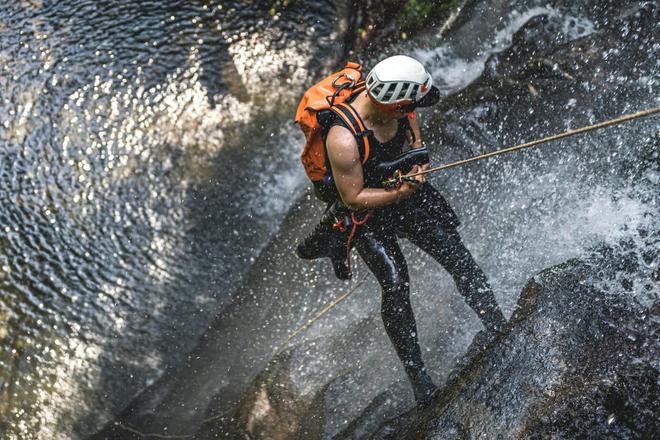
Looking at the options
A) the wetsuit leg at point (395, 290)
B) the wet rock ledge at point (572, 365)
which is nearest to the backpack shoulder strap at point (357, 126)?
the wetsuit leg at point (395, 290)

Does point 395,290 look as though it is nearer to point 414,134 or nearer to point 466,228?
point 414,134

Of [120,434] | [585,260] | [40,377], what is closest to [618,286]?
[585,260]

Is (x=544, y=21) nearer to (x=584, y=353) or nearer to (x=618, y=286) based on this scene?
(x=618, y=286)

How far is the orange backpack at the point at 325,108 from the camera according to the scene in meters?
3.38

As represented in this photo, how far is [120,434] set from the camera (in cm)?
545

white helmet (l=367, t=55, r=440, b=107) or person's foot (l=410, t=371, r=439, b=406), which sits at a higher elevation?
white helmet (l=367, t=55, r=440, b=107)

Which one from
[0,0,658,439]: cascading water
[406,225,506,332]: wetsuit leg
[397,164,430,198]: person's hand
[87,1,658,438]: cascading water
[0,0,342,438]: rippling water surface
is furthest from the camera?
[0,0,342,438]: rippling water surface

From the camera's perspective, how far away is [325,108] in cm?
347

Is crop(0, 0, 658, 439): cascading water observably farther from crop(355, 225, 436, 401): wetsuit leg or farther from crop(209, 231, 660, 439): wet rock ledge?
crop(209, 231, 660, 439): wet rock ledge

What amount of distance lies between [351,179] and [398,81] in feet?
2.10

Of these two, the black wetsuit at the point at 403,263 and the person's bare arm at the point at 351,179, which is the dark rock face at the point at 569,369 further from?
the person's bare arm at the point at 351,179

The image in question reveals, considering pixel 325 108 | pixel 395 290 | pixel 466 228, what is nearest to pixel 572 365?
pixel 395 290

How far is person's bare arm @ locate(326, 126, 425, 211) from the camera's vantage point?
3.33m

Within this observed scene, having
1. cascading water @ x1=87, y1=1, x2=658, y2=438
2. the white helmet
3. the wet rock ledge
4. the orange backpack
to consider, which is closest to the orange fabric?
the orange backpack
